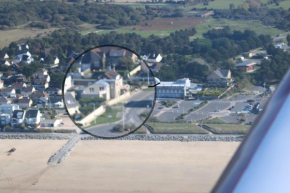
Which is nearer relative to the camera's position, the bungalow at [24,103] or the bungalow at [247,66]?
the bungalow at [24,103]

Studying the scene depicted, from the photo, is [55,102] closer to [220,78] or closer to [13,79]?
[13,79]

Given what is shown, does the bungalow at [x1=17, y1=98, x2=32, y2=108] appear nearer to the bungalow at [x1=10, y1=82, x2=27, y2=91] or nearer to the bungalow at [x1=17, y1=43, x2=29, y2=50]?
the bungalow at [x1=10, y1=82, x2=27, y2=91]

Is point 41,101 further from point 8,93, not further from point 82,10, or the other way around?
point 82,10

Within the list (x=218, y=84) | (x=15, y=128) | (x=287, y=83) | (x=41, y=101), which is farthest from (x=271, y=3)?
(x=287, y=83)

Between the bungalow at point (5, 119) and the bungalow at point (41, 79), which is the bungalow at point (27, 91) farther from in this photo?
the bungalow at point (5, 119)

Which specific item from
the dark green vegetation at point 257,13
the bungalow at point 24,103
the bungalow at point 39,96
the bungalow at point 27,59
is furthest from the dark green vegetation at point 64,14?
the bungalow at point 24,103

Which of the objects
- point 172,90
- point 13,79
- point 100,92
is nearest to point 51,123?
point 172,90

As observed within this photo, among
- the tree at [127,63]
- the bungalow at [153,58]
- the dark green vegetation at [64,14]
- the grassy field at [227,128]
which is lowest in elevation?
the grassy field at [227,128]
